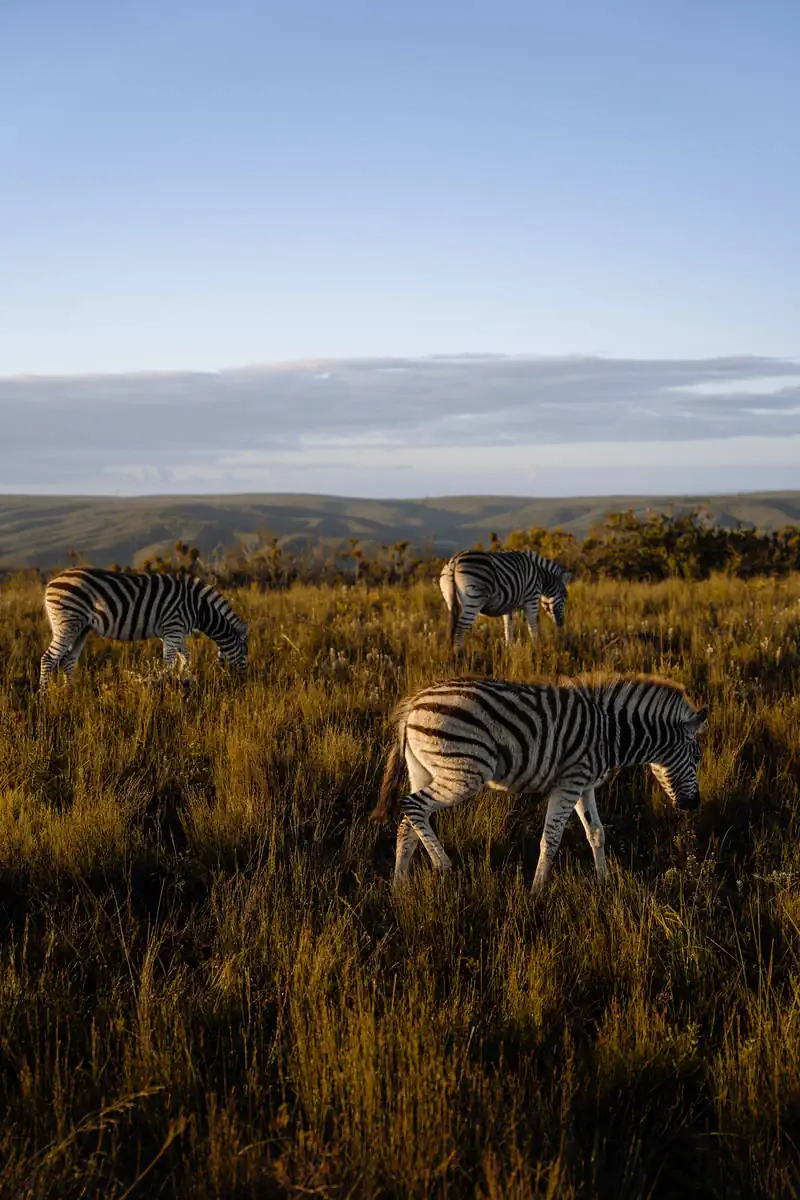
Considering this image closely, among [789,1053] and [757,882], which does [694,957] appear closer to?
[789,1053]

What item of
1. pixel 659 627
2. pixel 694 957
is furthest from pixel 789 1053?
pixel 659 627

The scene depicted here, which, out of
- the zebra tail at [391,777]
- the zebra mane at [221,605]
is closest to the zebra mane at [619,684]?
the zebra tail at [391,777]

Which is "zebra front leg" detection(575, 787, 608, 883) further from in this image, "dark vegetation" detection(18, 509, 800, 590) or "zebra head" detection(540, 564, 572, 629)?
"dark vegetation" detection(18, 509, 800, 590)

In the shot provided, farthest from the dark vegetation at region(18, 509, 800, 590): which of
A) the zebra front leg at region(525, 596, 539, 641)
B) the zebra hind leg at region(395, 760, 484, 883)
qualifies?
the zebra hind leg at region(395, 760, 484, 883)

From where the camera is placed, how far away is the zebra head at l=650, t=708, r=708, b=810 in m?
6.26

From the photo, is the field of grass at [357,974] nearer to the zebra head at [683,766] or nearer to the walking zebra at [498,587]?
the zebra head at [683,766]

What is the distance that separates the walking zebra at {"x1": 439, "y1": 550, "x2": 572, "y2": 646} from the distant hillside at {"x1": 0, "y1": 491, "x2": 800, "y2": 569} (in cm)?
3539

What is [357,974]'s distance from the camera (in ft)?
12.4

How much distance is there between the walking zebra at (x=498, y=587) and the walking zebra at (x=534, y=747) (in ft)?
16.9

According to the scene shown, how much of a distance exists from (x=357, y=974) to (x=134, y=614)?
7.21m

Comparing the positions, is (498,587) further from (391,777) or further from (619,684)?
(391,777)

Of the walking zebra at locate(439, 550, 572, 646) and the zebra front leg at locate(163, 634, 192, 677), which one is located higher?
the walking zebra at locate(439, 550, 572, 646)

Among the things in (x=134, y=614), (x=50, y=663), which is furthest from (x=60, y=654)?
(x=134, y=614)

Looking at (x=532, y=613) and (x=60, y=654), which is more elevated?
(x=532, y=613)
